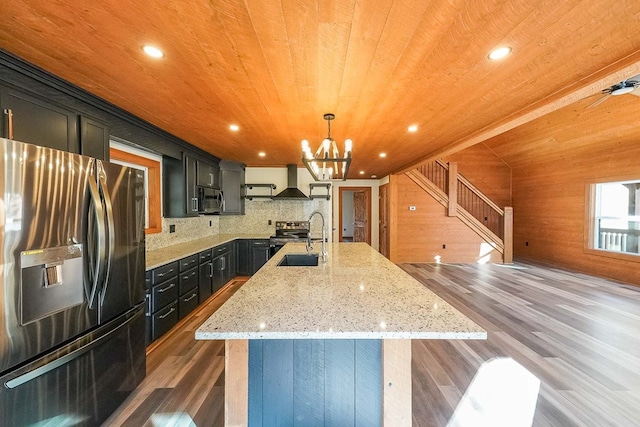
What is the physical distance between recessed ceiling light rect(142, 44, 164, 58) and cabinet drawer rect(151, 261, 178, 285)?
197 centimetres

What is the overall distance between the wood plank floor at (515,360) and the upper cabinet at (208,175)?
1.91 m

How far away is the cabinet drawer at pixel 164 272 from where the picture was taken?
2.75 meters

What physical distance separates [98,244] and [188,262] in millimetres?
1787

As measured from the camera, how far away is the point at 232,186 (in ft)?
17.9

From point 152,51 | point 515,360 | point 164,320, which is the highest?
point 152,51

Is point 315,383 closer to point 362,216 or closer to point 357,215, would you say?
point 362,216

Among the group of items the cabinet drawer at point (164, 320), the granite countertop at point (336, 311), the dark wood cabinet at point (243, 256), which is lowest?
the cabinet drawer at point (164, 320)

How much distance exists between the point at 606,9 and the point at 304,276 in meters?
2.22

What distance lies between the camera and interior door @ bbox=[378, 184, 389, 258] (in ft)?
24.0

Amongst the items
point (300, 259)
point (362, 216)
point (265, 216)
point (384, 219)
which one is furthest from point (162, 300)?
point (362, 216)

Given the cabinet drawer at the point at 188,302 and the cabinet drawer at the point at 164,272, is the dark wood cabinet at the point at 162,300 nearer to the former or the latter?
the cabinet drawer at the point at 164,272

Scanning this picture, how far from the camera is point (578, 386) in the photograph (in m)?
2.17

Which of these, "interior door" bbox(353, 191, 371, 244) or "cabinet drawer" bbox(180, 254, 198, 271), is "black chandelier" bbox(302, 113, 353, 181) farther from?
"interior door" bbox(353, 191, 371, 244)

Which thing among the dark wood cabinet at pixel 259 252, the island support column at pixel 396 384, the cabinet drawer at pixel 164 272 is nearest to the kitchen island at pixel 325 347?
the island support column at pixel 396 384
